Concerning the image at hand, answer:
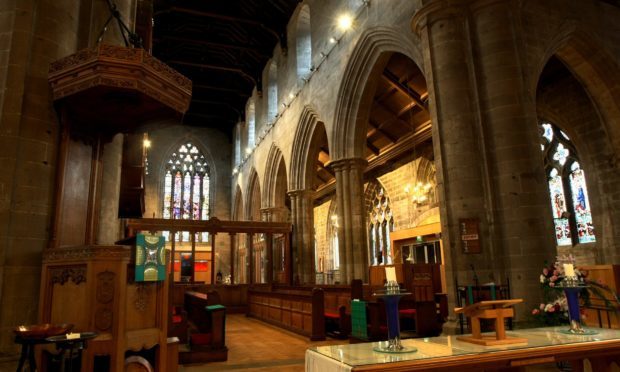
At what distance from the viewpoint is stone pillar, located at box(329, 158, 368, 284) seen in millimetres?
10398

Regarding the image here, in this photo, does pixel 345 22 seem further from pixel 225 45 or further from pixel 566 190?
pixel 225 45

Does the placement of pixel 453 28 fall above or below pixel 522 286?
above

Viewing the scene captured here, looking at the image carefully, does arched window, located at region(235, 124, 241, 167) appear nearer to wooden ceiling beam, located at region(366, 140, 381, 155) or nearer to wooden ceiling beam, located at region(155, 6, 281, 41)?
wooden ceiling beam, located at region(155, 6, 281, 41)

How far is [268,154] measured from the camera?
17.6 metres

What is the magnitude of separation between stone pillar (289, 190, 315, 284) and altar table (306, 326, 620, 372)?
11348 mm

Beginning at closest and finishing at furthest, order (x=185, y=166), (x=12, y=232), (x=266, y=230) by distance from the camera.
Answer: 1. (x=12, y=232)
2. (x=266, y=230)
3. (x=185, y=166)

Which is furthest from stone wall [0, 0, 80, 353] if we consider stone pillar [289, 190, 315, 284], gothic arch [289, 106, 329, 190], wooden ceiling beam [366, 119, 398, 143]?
wooden ceiling beam [366, 119, 398, 143]

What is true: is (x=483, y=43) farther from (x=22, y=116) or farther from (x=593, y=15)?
(x=22, y=116)

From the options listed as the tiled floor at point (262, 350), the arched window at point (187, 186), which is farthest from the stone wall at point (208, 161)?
the tiled floor at point (262, 350)

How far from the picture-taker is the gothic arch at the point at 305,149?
13.6m

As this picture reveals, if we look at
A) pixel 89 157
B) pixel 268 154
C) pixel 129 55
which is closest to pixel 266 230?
pixel 268 154

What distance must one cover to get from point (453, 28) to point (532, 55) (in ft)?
4.47

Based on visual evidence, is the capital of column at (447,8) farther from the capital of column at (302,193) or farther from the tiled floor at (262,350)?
the capital of column at (302,193)

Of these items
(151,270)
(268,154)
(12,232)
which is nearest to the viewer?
(151,270)
